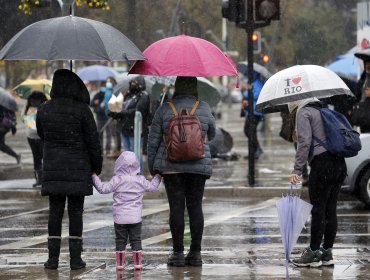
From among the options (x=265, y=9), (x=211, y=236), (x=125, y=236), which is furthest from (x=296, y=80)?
(x=265, y=9)

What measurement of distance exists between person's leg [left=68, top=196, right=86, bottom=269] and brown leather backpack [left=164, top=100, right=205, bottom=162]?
0.95m

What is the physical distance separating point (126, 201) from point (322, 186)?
1.78 meters

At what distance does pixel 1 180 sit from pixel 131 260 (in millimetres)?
10419

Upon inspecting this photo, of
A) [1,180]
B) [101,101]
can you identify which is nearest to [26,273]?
[1,180]

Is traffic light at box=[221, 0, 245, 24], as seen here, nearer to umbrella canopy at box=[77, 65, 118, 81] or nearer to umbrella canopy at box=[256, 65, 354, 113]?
umbrella canopy at box=[256, 65, 354, 113]

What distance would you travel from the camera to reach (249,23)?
1914 cm

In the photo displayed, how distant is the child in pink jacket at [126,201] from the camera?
10.6 metres

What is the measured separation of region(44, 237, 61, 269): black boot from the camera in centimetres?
1095

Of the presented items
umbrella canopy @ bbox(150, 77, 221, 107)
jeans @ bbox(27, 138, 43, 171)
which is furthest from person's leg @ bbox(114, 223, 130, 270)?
umbrella canopy @ bbox(150, 77, 221, 107)

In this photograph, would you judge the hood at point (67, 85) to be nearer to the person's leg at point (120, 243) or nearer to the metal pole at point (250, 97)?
the person's leg at point (120, 243)

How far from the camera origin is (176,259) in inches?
435

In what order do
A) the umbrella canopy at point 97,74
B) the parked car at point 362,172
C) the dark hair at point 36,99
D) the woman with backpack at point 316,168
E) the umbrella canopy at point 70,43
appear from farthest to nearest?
1. the umbrella canopy at point 97,74
2. the dark hair at point 36,99
3. the parked car at point 362,172
4. the woman with backpack at point 316,168
5. the umbrella canopy at point 70,43

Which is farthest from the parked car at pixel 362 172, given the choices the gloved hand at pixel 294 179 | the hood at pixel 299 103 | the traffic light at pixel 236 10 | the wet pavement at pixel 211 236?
the gloved hand at pixel 294 179

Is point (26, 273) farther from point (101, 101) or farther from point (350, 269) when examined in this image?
point (101, 101)
